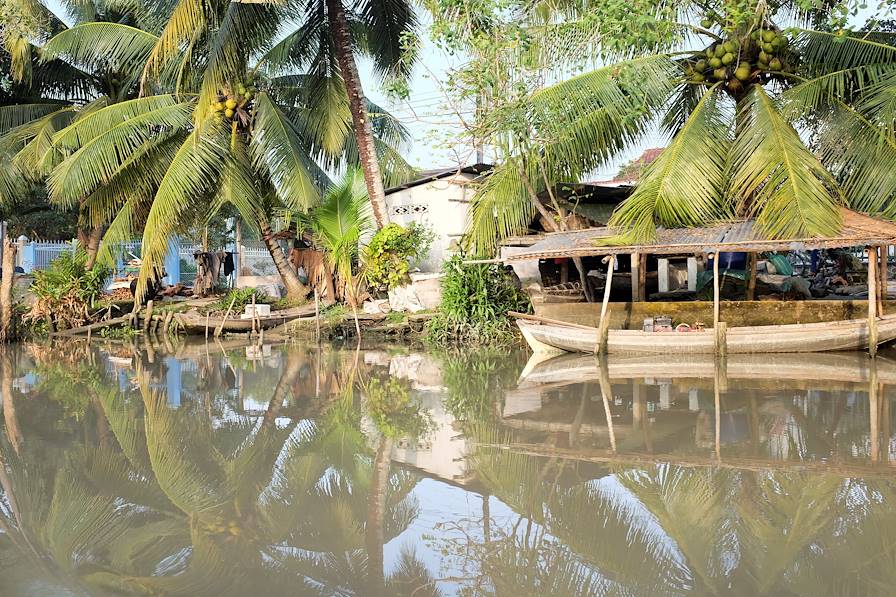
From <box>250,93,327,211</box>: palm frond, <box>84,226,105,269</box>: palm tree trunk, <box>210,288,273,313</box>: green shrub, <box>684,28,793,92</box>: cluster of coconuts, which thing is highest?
<box>684,28,793,92</box>: cluster of coconuts

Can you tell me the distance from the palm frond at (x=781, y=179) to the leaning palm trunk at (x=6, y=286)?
1348 centimetres

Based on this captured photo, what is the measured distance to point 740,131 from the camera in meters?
12.9

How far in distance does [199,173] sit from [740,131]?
395 inches

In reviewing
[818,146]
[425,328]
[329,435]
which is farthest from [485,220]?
[329,435]

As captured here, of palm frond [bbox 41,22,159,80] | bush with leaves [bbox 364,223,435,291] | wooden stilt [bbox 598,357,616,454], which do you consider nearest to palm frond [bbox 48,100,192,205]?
palm frond [bbox 41,22,159,80]

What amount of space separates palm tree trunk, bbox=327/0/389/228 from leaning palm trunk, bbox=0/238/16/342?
23.4ft

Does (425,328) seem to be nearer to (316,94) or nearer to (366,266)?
(366,266)

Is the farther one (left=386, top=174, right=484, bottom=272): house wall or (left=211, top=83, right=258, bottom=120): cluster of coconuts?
(left=386, top=174, right=484, bottom=272): house wall

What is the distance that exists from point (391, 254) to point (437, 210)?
2.49 meters

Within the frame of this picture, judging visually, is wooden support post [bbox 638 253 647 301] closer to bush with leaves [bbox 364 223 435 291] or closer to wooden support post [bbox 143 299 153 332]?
bush with leaves [bbox 364 223 435 291]

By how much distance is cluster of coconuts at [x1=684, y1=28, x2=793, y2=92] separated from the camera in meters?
12.7

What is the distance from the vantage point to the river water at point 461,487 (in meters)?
4.30

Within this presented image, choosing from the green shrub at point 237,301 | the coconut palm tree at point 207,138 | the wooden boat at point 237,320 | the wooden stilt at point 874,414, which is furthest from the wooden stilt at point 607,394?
the green shrub at point 237,301

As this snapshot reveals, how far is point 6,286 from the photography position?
16.9 m
